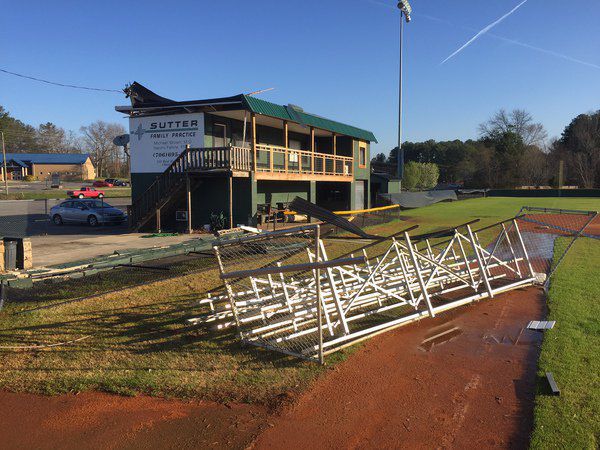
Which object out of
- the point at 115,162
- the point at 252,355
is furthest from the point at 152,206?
the point at 115,162

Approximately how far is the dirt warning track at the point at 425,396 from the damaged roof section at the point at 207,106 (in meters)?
13.9

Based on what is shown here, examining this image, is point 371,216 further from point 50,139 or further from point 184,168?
point 50,139

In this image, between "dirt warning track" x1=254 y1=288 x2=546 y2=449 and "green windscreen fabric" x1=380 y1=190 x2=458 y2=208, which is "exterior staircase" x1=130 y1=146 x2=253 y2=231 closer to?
"dirt warning track" x1=254 y1=288 x2=546 y2=449

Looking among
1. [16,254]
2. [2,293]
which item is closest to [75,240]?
[16,254]

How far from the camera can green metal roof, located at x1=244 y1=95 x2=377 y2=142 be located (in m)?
18.5

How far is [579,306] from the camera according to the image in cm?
738

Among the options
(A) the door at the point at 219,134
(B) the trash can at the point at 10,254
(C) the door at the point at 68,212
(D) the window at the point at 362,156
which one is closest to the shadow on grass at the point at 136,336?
(B) the trash can at the point at 10,254

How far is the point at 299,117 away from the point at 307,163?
15.7ft

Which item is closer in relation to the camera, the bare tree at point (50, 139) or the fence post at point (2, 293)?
the fence post at point (2, 293)

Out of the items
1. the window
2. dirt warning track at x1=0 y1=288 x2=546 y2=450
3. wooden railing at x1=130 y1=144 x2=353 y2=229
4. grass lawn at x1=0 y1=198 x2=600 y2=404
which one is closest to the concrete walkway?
wooden railing at x1=130 y1=144 x2=353 y2=229

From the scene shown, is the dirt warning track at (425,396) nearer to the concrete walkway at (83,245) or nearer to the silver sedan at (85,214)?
the concrete walkway at (83,245)

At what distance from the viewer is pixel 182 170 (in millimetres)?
18422

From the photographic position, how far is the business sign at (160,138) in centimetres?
1925

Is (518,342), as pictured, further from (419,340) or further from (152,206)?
(152,206)
